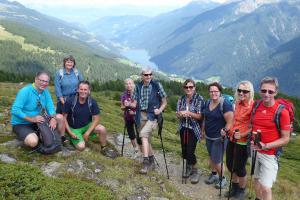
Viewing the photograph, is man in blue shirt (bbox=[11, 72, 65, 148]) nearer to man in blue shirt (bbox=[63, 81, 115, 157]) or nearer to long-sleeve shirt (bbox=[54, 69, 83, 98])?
man in blue shirt (bbox=[63, 81, 115, 157])

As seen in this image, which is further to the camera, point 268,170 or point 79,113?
point 79,113

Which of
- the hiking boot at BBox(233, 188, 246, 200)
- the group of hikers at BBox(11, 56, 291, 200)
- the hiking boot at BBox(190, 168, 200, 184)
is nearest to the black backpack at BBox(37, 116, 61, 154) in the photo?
the group of hikers at BBox(11, 56, 291, 200)

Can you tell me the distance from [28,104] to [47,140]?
5.46 ft

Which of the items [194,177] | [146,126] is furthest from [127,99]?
[194,177]

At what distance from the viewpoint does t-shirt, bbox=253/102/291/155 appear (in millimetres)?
10750

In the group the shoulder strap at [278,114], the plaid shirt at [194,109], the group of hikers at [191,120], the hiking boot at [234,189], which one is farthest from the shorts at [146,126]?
the shoulder strap at [278,114]

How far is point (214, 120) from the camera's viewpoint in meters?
14.0

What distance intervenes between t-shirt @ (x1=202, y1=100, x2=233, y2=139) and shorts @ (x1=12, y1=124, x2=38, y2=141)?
711 cm

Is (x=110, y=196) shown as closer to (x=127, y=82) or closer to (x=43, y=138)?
(x=43, y=138)

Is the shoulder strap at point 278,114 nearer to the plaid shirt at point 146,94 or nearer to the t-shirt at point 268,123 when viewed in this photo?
the t-shirt at point 268,123

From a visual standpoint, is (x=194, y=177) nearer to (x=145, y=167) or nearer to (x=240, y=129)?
(x=145, y=167)

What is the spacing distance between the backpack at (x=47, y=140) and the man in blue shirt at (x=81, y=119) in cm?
99

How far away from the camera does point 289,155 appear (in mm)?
64312

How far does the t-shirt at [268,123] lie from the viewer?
10750mm
